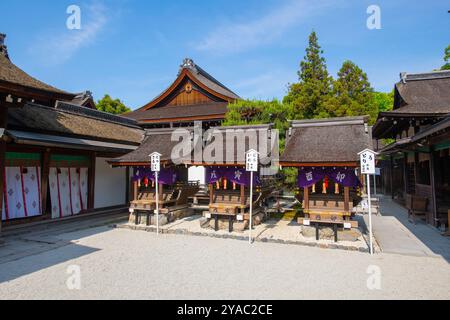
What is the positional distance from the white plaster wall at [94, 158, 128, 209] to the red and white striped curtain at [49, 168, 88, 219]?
0.82 m

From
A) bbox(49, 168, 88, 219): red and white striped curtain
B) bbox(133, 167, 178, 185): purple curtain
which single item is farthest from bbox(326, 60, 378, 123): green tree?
bbox(49, 168, 88, 219): red and white striped curtain

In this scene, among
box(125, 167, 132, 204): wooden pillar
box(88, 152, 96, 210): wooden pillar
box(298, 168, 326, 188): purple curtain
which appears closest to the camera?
box(298, 168, 326, 188): purple curtain

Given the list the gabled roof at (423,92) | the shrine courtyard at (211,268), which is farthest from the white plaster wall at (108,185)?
the gabled roof at (423,92)

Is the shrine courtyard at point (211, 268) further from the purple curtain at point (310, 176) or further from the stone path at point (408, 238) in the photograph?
the purple curtain at point (310, 176)

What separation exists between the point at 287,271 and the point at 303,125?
6482 millimetres

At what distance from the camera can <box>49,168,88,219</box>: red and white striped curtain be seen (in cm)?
1258

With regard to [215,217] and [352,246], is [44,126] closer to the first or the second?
[215,217]

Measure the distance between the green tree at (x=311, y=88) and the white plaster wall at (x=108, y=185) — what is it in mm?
15144

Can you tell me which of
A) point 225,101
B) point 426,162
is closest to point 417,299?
point 426,162

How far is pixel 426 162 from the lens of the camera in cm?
1404

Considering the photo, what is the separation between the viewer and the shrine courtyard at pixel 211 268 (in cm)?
549

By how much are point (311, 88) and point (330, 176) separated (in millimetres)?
17438

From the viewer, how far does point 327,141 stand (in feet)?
33.5

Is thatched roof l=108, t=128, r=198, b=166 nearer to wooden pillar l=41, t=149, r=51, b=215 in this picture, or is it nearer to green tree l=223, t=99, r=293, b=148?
wooden pillar l=41, t=149, r=51, b=215
